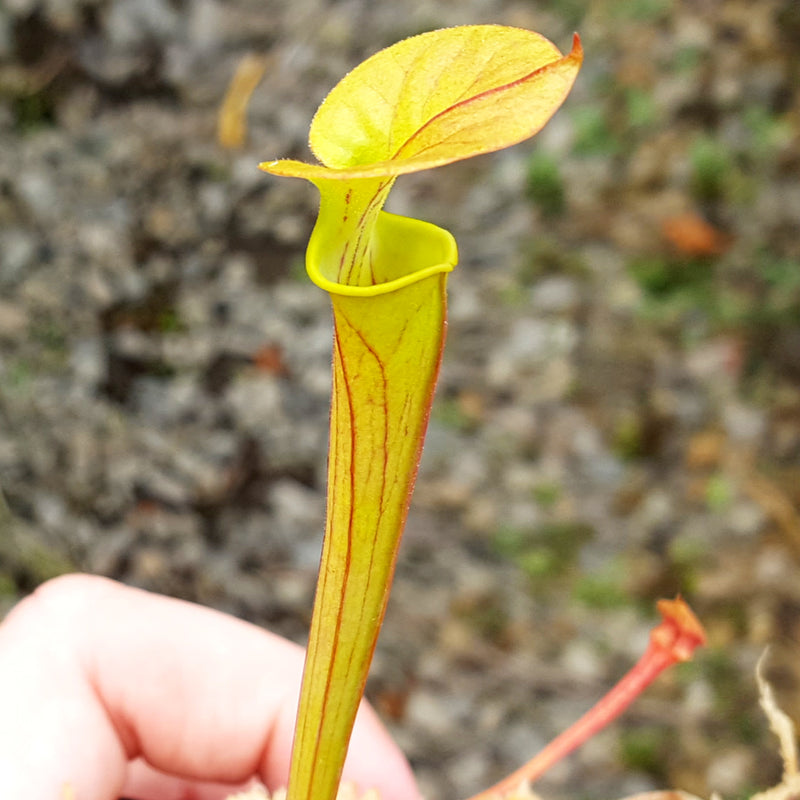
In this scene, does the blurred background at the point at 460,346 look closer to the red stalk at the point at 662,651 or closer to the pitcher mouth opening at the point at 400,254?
the red stalk at the point at 662,651

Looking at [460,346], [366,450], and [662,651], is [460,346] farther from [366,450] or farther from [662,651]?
[366,450]

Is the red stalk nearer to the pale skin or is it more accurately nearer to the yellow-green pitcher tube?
the yellow-green pitcher tube

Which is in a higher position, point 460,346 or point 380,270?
point 380,270

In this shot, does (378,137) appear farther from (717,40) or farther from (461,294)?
(717,40)

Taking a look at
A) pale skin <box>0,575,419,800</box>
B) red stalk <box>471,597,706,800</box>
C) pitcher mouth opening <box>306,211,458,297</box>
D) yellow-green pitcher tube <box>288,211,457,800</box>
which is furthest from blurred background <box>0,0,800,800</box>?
pitcher mouth opening <box>306,211,458,297</box>

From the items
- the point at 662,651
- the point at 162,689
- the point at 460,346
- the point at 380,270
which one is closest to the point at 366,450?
the point at 380,270

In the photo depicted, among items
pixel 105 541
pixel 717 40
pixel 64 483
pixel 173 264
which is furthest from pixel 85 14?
pixel 717 40

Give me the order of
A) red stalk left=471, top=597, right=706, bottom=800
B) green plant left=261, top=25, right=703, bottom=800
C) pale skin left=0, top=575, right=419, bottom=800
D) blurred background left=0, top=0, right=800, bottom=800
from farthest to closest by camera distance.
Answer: blurred background left=0, top=0, right=800, bottom=800
pale skin left=0, top=575, right=419, bottom=800
red stalk left=471, top=597, right=706, bottom=800
green plant left=261, top=25, right=703, bottom=800
